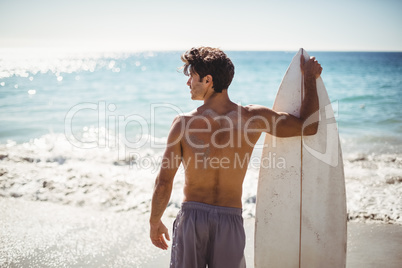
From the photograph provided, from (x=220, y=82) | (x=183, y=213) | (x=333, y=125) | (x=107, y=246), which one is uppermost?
(x=220, y=82)

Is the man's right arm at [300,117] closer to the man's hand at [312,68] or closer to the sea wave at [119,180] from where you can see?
the man's hand at [312,68]

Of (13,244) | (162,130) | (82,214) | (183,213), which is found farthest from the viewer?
(162,130)

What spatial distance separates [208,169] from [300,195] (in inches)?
44.8

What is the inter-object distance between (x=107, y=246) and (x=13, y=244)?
935 millimetres

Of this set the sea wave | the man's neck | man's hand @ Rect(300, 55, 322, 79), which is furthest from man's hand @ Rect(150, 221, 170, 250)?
the sea wave

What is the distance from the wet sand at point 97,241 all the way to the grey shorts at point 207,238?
1312 mm

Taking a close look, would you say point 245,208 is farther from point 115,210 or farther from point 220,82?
A: point 220,82

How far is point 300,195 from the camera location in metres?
2.79

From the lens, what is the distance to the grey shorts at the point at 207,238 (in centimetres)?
196

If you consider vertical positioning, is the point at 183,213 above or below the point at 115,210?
above

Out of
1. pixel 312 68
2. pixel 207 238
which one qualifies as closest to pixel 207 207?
pixel 207 238

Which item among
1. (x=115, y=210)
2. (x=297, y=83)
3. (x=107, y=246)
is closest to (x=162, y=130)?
(x=115, y=210)

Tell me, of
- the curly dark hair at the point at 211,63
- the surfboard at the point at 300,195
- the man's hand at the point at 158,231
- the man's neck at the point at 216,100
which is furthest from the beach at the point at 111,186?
the curly dark hair at the point at 211,63

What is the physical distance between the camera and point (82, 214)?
427 cm
